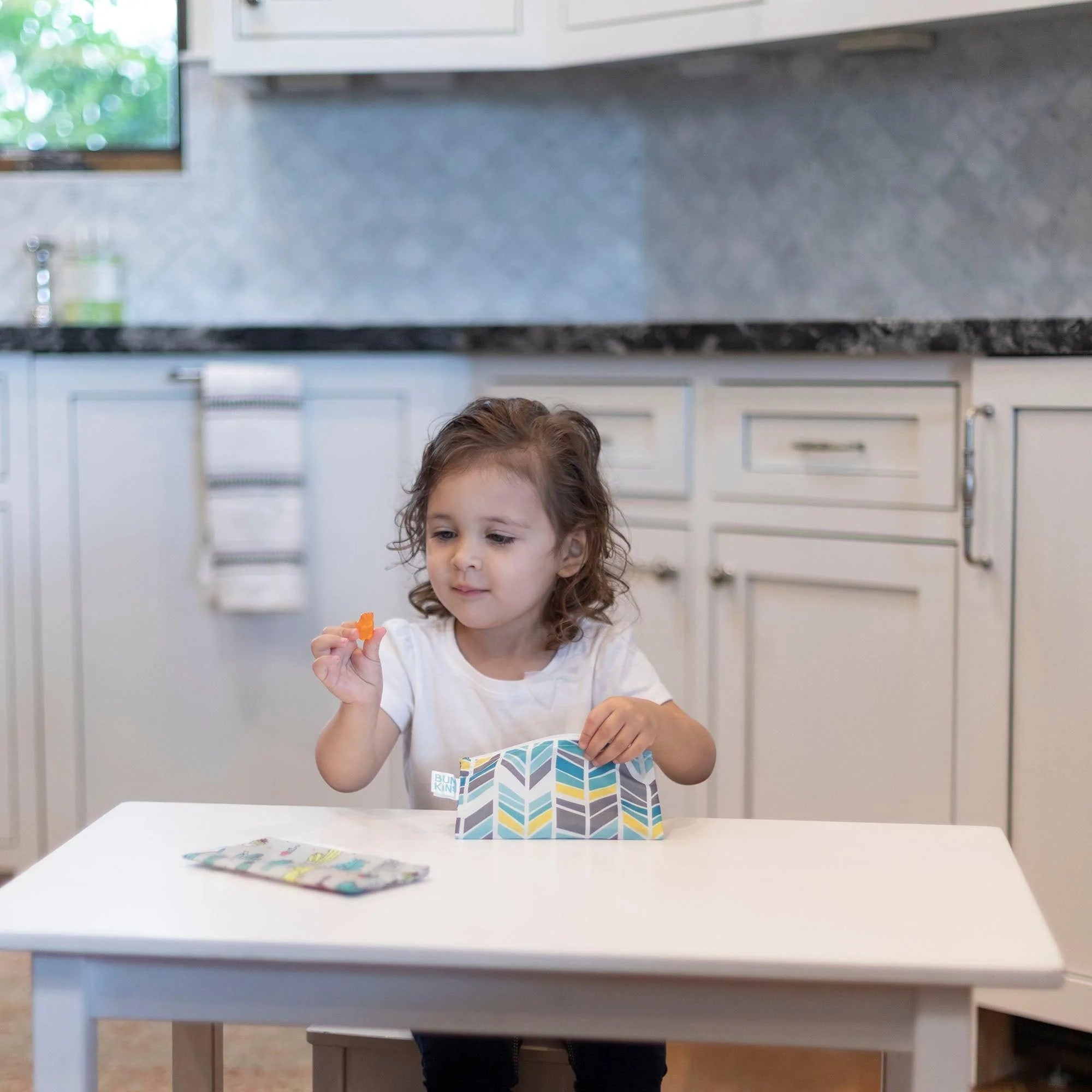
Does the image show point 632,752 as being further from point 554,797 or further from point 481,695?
point 481,695

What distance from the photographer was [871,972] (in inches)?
28.6

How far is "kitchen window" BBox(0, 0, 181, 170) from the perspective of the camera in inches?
107

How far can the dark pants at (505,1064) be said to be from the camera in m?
1.19

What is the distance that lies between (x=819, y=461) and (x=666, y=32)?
0.75 m

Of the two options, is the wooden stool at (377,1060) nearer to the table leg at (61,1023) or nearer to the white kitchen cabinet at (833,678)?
the table leg at (61,1023)

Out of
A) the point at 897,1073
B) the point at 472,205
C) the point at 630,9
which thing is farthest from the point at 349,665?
the point at 472,205

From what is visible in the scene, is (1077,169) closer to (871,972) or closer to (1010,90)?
(1010,90)

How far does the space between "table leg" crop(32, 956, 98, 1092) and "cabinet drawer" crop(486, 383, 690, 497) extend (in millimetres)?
1240

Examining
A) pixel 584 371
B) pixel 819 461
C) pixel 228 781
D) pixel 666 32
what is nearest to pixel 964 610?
pixel 819 461

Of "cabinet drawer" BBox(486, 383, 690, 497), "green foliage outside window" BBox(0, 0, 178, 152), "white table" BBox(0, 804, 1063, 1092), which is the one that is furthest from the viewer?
"green foliage outside window" BBox(0, 0, 178, 152)

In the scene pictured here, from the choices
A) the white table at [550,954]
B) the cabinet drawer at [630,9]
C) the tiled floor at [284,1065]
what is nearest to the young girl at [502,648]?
the white table at [550,954]

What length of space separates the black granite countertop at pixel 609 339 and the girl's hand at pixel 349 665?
823 millimetres

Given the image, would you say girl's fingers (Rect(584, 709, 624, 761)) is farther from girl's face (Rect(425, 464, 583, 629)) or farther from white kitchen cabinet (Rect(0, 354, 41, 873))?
white kitchen cabinet (Rect(0, 354, 41, 873))

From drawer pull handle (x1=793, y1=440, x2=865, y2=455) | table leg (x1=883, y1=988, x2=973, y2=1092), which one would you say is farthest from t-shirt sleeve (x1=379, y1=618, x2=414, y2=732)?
drawer pull handle (x1=793, y1=440, x2=865, y2=455)
